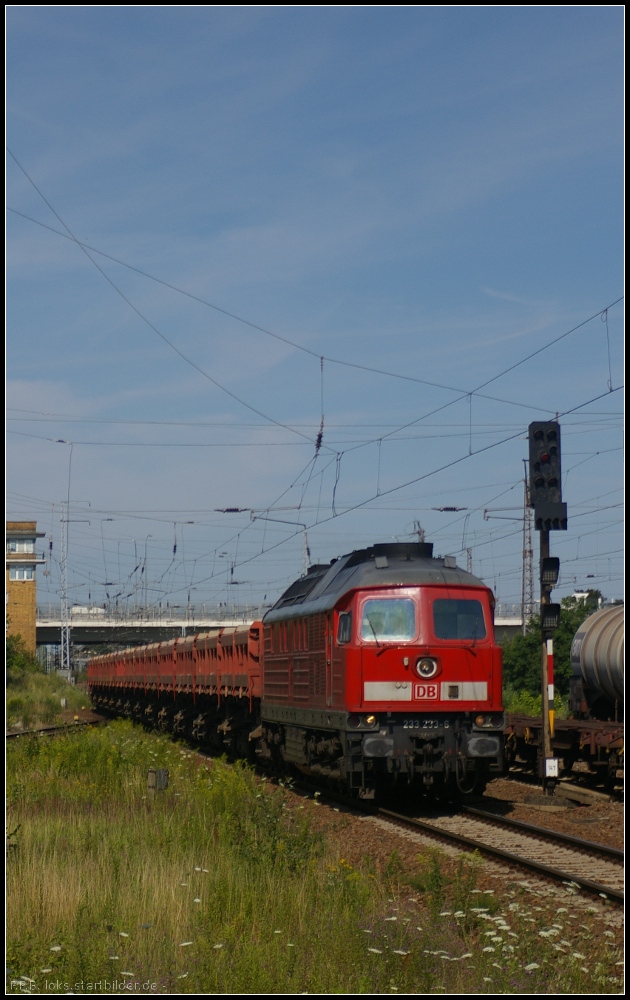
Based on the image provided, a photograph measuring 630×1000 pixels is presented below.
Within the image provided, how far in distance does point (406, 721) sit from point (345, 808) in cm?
244

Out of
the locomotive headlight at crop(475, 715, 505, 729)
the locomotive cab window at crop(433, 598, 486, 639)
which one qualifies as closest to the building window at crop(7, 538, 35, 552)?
the locomotive cab window at crop(433, 598, 486, 639)

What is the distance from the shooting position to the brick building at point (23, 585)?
78812mm

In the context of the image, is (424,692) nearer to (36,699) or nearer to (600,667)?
(600,667)

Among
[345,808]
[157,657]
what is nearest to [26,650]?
[157,657]

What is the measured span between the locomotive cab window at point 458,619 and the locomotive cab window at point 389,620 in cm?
35

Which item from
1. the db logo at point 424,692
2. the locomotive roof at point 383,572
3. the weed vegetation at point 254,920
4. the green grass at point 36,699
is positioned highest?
the locomotive roof at point 383,572

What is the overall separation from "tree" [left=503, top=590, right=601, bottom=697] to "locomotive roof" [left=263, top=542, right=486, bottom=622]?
2244cm

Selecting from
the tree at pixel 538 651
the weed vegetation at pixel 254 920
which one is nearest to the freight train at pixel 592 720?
the weed vegetation at pixel 254 920

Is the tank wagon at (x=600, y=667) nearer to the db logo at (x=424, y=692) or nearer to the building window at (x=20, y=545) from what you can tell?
the db logo at (x=424, y=692)

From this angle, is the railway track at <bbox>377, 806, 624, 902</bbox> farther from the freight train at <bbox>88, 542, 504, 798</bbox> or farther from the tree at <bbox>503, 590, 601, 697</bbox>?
the tree at <bbox>503, 590, 601, 697</bbox>

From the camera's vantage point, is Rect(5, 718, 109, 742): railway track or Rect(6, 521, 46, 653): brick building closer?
Rect(5, 718, 109, 742): railway track

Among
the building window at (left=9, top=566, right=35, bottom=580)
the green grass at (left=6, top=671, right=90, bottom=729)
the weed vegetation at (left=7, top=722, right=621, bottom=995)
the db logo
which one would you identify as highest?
the building window at (left=9, top=566, right=35, bottom=580)

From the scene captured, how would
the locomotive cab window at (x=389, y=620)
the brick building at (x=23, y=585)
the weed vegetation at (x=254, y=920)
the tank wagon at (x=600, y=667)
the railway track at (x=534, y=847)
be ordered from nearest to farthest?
the weed vegetation at (x=254, y=920), the railway track at (x=534, y=847), the locomotive cab window at (x=389, y=620), the tank wagon at (x=600, y=667), the brick building at (x=23, y=585)

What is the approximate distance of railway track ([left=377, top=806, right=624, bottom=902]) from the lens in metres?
11.2
